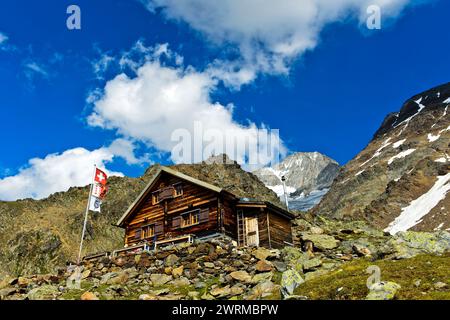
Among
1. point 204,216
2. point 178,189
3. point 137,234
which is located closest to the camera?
point 204,216

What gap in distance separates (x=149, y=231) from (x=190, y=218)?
17.7 ft

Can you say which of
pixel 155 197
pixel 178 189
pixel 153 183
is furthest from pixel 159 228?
pixel 153 183

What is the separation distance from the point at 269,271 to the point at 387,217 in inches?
4157

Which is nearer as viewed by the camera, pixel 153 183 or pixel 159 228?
pixel 159 228

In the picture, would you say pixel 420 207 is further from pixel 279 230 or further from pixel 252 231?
pixel 252 231

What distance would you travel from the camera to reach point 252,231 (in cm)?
3431

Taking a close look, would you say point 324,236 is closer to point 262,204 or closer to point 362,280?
point 262,204

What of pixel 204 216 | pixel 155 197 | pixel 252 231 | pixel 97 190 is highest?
pixel 97 190

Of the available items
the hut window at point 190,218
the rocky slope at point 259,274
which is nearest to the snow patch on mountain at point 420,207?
the rocky slope at point 259,274

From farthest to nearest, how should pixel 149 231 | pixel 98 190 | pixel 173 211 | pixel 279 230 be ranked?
pixel 149 231
pixel 98 190
pixel 173 211
pixel 279 230

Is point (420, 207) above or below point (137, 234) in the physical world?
above
